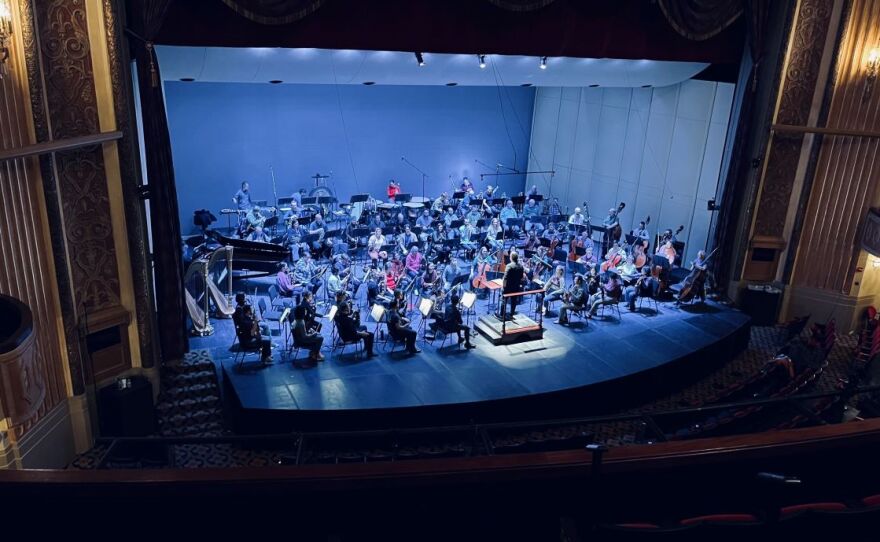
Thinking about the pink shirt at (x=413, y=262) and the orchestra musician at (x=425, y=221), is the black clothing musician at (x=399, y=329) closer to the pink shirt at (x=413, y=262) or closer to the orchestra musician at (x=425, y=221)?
the pink shirt at (x=413, y=262)

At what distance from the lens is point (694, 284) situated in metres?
12.5

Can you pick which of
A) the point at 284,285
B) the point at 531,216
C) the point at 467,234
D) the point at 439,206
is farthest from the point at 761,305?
the point at 284,285

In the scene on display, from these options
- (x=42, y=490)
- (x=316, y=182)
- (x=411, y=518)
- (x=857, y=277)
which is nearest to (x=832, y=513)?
(x=411, y=518)

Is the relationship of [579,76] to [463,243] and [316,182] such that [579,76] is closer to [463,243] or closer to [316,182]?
[463,243]

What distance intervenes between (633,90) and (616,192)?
2.54 m

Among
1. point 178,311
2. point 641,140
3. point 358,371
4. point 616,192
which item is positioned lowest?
point 358,371

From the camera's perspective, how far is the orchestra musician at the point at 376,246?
12833 mm

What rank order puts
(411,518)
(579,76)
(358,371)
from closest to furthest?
1. (411,518)
2. (358,371)
3. (579,76)

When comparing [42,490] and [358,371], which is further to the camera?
[358,371]

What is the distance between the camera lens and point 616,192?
17828 millimetres

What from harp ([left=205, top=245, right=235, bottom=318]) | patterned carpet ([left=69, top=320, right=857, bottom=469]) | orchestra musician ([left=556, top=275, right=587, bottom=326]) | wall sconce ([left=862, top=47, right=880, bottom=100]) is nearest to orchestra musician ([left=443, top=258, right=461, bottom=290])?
orchestra musician ([left=556, top=275, right=587, bottom=326])

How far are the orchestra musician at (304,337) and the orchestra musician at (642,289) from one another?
18.6ft

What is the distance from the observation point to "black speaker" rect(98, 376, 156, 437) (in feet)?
28.1

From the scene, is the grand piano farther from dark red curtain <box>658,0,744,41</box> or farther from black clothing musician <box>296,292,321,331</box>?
dark red curtain <box>658,0,744,41</box>
